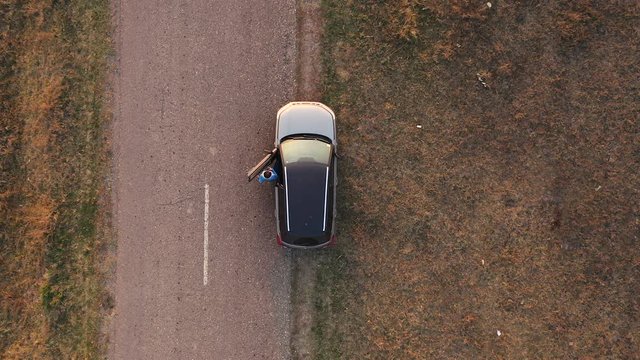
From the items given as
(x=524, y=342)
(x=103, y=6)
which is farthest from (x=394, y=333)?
(x=103, y=6)

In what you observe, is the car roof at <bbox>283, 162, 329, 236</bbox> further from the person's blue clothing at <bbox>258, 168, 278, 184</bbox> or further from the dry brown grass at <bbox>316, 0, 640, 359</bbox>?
the dry brown grass at <bbox>316, 0, 640, 359</bbox>

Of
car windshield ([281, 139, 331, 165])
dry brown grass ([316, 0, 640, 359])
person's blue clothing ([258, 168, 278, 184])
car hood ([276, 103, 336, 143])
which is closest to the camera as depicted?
car windshield ([281, 139, 331, 165])

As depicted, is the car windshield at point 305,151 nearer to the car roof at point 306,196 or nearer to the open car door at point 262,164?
the car roof at point 306,196

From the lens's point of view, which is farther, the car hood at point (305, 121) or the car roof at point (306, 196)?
the car hood at point (305, 121)

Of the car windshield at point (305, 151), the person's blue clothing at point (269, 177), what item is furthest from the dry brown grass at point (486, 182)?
the person's blue clothing at point (269, 177)

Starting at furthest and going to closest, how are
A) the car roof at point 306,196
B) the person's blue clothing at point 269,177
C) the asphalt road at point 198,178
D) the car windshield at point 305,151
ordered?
the asphalt road at point 198,178
the person's blue clothing at point 269,177
the car windshield at point 305,151
the car roof at point 306,196

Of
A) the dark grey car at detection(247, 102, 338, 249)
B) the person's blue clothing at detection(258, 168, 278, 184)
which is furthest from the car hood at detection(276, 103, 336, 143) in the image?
the person's blue clothing at detection(258, 168, 278, 184)

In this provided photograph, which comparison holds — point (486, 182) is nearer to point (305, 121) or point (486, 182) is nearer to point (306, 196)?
point (306, 196)

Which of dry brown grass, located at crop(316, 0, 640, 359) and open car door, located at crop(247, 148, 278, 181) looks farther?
dry brown grass, located at crop(316, 0, 640, 359)
